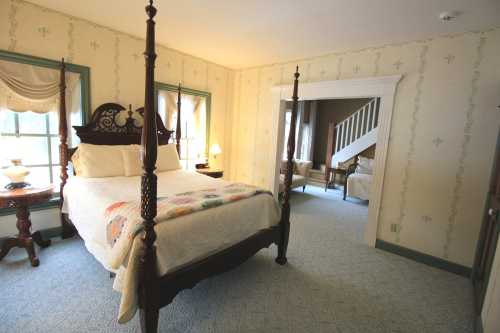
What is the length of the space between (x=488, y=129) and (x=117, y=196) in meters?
3.56

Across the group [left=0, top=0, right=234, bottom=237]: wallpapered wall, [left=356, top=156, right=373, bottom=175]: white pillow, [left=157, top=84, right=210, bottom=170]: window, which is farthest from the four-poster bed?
[left=356, top=156, right=373, bottom=175]: white pillow

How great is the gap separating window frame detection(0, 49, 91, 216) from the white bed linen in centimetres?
471

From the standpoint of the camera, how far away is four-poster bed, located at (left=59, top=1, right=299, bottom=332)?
1316mm

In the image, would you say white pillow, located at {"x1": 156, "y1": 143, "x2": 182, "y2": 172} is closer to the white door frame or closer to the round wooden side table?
the round wooden side table

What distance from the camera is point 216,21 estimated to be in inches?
102

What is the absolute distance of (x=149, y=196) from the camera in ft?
4.40

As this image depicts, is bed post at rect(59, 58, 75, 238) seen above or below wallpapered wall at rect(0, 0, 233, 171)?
below

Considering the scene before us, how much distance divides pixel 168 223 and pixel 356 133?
5.65 metres

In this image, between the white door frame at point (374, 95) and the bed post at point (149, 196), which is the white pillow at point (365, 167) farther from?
the bed post at point (149, 196)

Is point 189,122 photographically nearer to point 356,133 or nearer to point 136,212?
point 136,212

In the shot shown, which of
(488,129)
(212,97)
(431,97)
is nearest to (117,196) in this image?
(212,97)

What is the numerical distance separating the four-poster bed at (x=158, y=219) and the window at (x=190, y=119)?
531 millimetres

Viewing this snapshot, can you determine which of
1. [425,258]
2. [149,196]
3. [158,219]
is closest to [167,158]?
[158,219]

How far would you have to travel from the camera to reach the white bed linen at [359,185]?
4.94m
